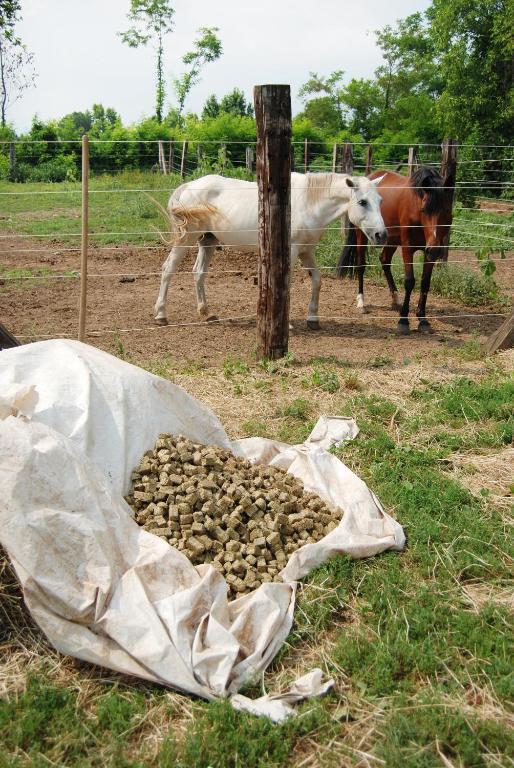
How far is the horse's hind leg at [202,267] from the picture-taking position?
8078 millimetres

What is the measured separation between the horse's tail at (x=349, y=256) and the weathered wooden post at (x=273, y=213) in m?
3.24

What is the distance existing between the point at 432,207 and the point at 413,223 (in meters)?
0.40

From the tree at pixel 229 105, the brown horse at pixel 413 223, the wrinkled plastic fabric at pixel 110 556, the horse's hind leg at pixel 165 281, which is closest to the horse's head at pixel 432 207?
the brown horse at pixel 413 223

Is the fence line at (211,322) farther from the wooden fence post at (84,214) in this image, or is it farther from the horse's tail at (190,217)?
the wooden fence post at (84,214)

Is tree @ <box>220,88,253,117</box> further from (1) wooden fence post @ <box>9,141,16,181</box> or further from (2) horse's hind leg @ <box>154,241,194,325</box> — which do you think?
(2) horse's hind leg @ <box>154,241,194,325</box>

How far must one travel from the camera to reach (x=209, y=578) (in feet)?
9.97

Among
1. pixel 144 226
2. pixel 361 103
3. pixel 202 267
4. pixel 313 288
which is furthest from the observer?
pixel 361 103

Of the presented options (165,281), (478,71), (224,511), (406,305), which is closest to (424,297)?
(406,305)

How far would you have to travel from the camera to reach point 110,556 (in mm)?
2975

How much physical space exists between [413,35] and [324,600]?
62.1 m

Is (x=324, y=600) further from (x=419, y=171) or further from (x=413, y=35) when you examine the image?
(x=413, y=35)

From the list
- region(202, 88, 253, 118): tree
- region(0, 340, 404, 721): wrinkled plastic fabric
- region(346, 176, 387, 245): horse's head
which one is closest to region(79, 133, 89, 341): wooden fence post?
region(0, 340, 404, 721): wrinkled plastic fabric

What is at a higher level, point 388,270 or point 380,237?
point 380,237

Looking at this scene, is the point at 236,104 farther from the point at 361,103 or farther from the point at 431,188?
the point at 431,188
